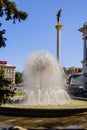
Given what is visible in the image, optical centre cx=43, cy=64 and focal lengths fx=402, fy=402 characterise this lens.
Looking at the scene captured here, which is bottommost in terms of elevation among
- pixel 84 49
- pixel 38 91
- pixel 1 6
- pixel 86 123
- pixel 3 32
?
pixel 86 123

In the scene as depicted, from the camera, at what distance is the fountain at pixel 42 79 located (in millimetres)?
27797

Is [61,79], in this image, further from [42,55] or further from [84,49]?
[84,49]

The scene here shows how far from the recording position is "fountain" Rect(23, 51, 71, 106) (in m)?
27.8

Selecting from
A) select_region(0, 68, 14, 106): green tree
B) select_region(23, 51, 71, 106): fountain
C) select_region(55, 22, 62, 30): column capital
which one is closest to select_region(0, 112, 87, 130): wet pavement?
select_region(0, 68, 14, 106): green tree

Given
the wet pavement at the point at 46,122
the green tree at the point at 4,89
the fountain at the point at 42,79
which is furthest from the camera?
the fountain at the point at 42,79

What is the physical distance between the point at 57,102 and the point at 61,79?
371cm

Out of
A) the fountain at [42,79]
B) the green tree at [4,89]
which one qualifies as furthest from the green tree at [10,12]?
the fountain at [42,79]

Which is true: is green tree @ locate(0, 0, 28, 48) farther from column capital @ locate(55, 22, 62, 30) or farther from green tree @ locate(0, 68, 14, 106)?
column capital @ locate(55, 22, 62, 30)

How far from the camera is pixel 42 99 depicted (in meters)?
27.7

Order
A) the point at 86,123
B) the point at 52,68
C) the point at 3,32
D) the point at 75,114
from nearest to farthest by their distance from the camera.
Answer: the point at 3,32 < the point at 86,123 < the point at 75,114 < the point at 52,68

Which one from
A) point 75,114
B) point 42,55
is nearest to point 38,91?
point 42,55

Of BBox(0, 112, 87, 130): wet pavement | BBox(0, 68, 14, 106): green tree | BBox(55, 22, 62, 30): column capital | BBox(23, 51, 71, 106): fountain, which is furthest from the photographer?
BBox(55, 22, 62, 30): column capital

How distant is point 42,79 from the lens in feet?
94.2

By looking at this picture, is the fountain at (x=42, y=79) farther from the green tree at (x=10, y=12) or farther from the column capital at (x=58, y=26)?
the column capital at (x=58, y=26)
